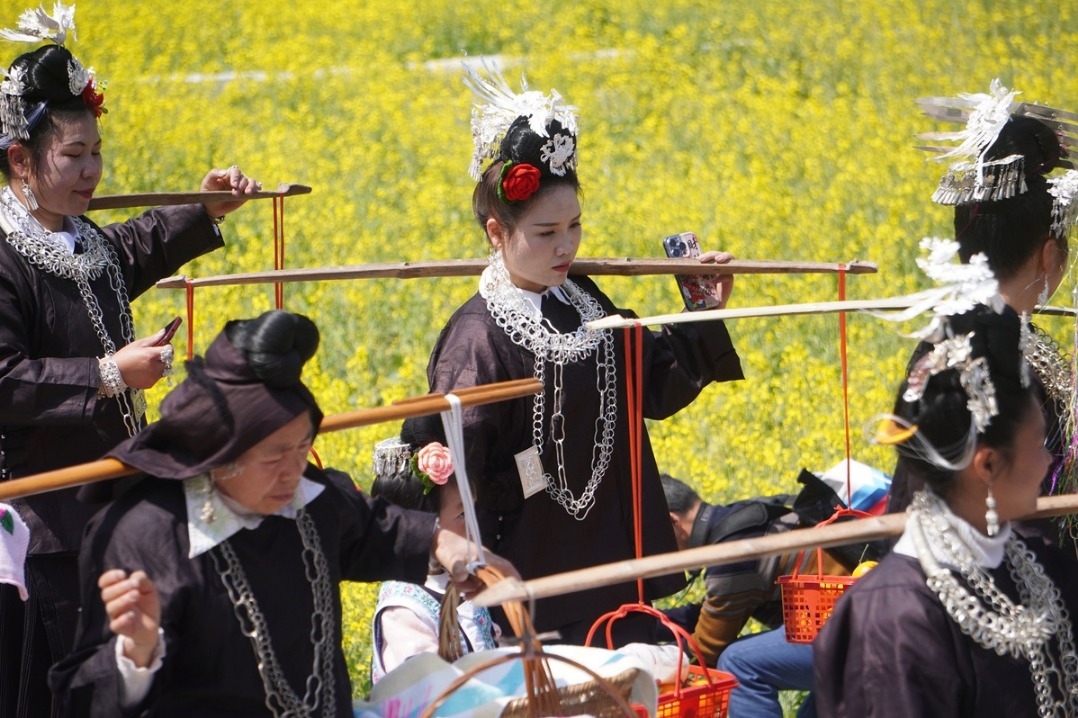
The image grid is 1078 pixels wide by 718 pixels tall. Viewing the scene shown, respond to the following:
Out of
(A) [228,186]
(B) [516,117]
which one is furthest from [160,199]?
(B) [516,117]

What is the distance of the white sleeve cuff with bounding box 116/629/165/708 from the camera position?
2.30 m

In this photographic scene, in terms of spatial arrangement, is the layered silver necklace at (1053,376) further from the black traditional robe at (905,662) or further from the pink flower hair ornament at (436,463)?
the pink flower hair ornament at (436,463)

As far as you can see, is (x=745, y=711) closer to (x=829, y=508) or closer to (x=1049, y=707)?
(x=829, y=508)

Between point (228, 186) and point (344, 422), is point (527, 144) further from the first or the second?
point (344, 422)

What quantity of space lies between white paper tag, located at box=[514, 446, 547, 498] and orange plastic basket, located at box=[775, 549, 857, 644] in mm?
692

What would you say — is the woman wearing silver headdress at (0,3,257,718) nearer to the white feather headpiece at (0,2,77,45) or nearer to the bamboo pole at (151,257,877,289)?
the white feather headpiece at (0,2,77,45)

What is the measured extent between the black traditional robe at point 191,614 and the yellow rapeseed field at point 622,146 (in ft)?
12.4

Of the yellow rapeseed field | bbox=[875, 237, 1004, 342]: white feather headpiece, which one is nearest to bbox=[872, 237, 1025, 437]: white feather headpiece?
bbox=[875, 237, 1004, 342]: white feather headpiece

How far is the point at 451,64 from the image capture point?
11.6 metres

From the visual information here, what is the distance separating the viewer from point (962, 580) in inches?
93.1

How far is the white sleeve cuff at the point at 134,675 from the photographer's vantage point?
2.30 meters

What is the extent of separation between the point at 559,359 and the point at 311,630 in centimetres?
130

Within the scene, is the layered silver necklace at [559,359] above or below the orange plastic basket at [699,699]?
above

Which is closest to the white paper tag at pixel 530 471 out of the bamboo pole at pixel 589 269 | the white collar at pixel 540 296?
the white collar at pixel 540 296
